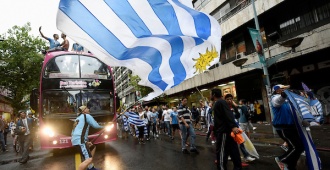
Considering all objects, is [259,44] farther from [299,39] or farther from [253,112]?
[253,112]

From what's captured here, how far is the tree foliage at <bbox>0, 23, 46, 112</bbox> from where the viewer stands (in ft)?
102

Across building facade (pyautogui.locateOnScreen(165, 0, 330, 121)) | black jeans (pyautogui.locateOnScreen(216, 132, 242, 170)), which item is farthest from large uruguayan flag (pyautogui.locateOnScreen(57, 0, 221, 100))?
building facade (pyautogui.locateOnScreen(165, 0, 330, 121))

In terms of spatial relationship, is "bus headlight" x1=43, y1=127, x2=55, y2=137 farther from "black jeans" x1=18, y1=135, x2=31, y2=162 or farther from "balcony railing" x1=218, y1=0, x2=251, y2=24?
"balcony railing" x1=218, y1=0, x2=251, y2=24

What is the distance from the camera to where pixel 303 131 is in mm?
4242

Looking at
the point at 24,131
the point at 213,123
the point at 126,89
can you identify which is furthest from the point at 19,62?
the point at 126,89

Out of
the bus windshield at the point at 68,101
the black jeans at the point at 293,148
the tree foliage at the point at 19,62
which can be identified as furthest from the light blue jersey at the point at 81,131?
the tree foliage at the point at 19,62

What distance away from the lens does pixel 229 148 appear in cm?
443

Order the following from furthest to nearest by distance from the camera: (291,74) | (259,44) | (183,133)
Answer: (291,74) < (259,44) < (183,133)

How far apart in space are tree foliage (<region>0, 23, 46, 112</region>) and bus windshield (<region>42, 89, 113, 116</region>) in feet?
87.4

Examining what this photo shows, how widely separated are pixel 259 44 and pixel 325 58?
4.73 meters

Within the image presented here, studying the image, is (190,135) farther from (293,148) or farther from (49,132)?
(49,132)

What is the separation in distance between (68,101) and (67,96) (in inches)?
7.8

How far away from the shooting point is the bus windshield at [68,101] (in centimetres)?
889

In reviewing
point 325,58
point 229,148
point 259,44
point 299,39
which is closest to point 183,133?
point 229,148
